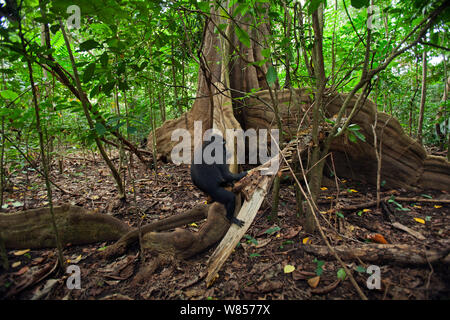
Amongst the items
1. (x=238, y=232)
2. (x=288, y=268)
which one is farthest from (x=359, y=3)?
(x=288, y=268)

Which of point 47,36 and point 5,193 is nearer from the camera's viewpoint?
point 47,36

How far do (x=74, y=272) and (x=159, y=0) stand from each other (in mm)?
2255

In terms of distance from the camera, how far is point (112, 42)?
1354 millimetres

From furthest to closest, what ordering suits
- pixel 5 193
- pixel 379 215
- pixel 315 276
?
pixel 5 193, pixel 379 215, pixel 315 276

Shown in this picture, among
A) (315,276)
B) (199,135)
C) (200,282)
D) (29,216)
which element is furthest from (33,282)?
(199,135)

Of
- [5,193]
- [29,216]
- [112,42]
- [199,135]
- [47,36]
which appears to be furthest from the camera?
[199,135]

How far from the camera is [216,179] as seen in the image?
104 inches

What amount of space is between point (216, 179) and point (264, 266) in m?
1.10

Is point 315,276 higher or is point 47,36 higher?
point 47,36

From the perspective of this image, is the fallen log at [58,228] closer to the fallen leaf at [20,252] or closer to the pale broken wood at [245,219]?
the fallen leaf at [20,252]

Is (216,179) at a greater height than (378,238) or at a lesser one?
greater

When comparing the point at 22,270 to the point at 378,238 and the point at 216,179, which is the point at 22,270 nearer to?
the point at 216,179

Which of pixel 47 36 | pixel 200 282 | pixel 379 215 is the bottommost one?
pixel 200 282
